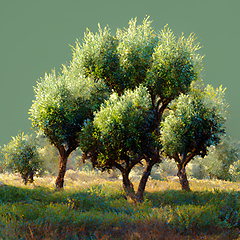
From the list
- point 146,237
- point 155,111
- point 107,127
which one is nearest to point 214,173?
point 155,111

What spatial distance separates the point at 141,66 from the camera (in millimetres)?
19406

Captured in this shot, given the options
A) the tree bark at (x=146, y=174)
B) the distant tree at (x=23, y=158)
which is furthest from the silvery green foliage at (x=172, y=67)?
the distant tree at (x=23, y=158)

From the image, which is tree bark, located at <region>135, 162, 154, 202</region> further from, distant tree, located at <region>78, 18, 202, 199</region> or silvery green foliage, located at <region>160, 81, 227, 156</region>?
silvery green foliage, located at <region>160, 81, 227, 156</region>

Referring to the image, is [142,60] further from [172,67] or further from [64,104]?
[64,104]

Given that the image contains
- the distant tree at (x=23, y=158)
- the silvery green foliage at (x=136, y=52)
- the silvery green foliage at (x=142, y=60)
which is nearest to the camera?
the silvery green foliage at (x=142, y=60)

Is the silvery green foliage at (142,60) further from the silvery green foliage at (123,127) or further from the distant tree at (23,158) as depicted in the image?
the distant tree at (23,158)

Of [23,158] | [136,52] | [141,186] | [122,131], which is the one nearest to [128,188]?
[141,186]

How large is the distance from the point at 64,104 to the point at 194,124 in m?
10.2

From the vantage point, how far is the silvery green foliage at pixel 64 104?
18344 millimetres

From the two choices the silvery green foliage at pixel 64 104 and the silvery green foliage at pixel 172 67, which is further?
the silvery green foliage at pixel 64 104

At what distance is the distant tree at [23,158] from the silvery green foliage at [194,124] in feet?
43.2

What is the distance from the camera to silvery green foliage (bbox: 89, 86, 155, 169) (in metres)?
15.9

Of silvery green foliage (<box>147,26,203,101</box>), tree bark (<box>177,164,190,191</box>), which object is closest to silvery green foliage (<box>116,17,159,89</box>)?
silvery green foliage (<box>147,26,203,101</box>)

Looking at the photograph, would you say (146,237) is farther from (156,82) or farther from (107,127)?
(156,82)
